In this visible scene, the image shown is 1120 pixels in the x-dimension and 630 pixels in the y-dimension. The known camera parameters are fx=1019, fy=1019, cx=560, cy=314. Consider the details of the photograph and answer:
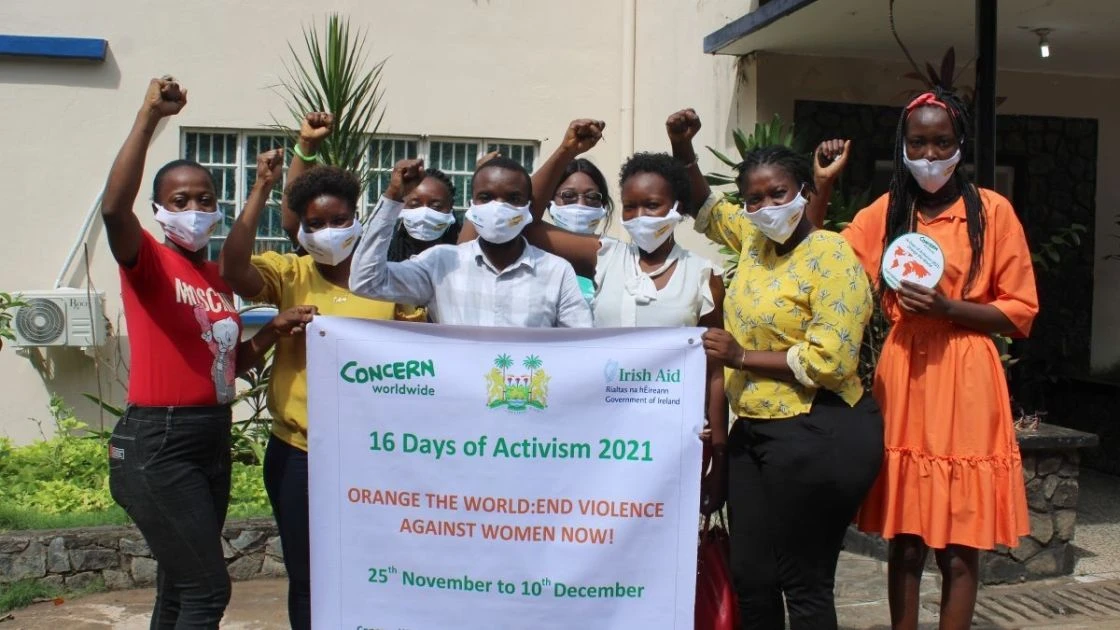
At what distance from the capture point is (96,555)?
514 cm

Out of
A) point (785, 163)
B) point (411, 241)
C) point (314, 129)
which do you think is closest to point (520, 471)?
point (785, 163)

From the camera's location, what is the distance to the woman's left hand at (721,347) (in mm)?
2977

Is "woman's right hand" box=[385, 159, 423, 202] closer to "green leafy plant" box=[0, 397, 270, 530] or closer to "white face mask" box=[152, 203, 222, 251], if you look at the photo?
"white face mask" box=[152, 203, 222, 251]

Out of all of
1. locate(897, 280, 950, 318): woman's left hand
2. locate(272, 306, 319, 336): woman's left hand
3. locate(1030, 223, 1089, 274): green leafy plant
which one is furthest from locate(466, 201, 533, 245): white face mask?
locate(1030, 223, 1089, 274): green leafy plant

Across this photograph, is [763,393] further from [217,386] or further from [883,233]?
[217,386]

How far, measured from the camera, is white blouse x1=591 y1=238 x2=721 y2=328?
3.17 metres

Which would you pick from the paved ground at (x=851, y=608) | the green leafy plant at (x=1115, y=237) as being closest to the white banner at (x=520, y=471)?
the paved ground at (x=851, y=608)

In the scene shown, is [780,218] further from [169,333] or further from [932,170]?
[169,333]

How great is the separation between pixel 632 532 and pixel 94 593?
3403 mm

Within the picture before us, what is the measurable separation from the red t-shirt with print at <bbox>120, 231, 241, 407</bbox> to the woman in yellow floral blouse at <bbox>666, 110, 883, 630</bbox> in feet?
4.99

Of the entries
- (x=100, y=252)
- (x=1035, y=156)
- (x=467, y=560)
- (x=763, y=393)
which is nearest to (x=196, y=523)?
(x=467, y=560)

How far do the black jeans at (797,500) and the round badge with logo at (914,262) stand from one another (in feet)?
1.31

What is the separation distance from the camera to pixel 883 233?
344 cm

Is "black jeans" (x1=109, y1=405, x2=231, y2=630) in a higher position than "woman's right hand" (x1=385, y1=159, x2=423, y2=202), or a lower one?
lower
